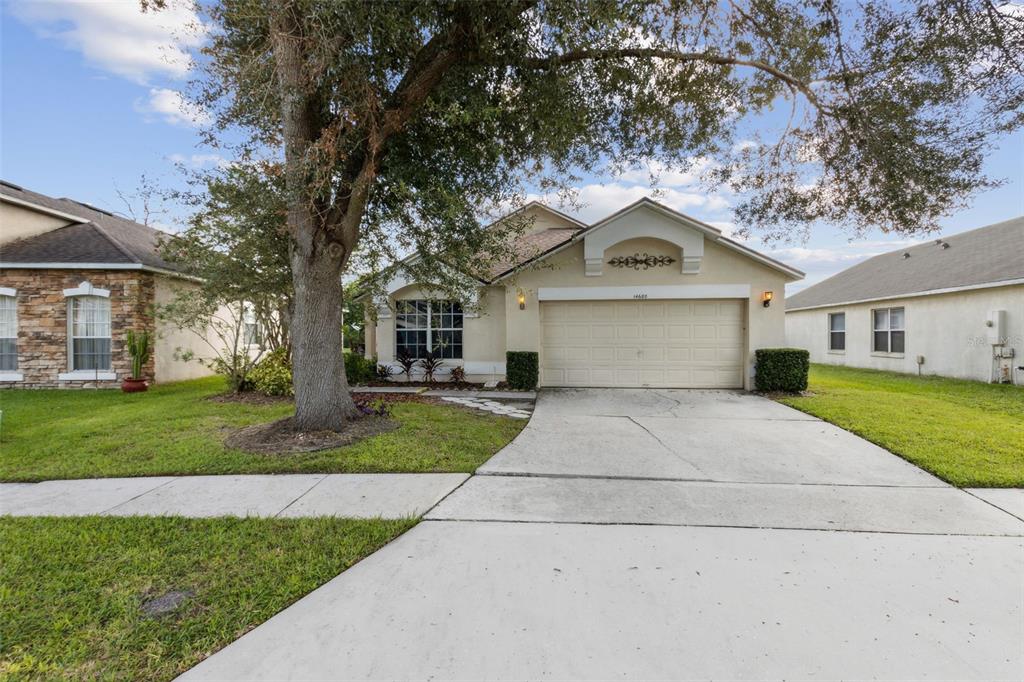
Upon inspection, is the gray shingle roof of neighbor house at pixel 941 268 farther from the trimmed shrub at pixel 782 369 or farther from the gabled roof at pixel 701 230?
the trimmed shrub at pixel 782 369

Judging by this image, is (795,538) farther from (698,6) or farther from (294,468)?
(698,6)

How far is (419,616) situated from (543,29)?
6896 millimetres

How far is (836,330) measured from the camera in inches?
732

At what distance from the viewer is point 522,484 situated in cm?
473

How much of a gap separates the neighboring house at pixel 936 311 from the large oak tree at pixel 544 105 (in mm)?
8780

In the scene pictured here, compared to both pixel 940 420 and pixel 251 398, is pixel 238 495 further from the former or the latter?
pixel 940 420

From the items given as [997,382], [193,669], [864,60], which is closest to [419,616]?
[193,669]

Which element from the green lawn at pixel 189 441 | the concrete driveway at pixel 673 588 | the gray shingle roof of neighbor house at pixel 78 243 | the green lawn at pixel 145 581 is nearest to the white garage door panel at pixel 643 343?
the green lawn at pixel 189 441

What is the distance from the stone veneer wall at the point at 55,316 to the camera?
39.7 feet

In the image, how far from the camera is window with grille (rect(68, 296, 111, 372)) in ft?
40.1

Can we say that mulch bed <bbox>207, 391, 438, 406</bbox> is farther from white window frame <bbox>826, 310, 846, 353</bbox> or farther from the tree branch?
white window frame <bbox>826, 310, 846, 353</bbox>

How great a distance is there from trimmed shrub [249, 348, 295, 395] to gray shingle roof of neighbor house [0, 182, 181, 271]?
3868mm

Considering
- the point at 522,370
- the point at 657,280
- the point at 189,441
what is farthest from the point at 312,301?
the point at 657,280

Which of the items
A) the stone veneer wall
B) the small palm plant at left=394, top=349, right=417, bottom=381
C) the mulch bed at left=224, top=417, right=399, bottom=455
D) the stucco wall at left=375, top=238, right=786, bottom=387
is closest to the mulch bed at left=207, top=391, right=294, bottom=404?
the small palm plant at left=394, top=349, right=417, bottom=381
